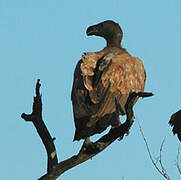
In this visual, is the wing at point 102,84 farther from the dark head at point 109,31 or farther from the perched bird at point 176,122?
the perched bird at point 176,122

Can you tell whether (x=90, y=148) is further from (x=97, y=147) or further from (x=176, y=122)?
(x=176, y=122)

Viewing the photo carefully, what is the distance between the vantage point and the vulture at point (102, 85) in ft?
25.9

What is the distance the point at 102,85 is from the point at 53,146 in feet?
4.74

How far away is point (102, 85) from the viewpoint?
8.23 m

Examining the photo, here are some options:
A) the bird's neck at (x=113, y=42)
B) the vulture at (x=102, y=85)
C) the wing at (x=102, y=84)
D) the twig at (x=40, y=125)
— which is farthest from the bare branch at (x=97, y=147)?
the bird's neck at (x=113, y=42)

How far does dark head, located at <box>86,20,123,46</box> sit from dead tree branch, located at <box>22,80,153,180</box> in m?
2.59

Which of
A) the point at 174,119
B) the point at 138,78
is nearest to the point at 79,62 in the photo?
the point at 138,78

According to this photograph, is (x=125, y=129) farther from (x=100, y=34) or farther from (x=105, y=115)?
(x=100, y=34)

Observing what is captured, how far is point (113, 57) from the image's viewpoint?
880cm

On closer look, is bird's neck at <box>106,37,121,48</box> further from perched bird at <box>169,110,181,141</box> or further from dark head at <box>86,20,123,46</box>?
perched bird at <box>169,110,181,141</box>

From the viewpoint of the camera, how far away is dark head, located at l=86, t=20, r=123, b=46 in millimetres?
9406

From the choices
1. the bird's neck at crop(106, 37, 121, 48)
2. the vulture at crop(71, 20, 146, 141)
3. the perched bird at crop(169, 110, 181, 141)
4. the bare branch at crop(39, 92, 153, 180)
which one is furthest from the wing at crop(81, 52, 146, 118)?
the perched bird at crop(169, 110, 181, 141)

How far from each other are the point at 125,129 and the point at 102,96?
133 cm

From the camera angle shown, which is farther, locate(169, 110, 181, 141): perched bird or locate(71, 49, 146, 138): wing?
locate(169, 110, 181, 141): perched bird
